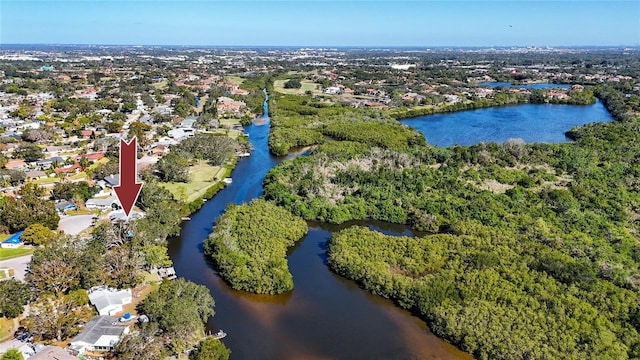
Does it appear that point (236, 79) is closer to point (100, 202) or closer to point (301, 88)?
point (301, 88)

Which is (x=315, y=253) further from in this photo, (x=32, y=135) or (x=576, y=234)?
(x=32, y=135)

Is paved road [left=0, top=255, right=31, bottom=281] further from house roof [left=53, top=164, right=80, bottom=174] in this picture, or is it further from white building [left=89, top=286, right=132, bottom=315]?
house roof [left=53, top=164, right=80, bottom=174]

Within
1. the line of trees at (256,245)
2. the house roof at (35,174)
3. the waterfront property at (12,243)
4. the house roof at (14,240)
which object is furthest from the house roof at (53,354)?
the house roof at (35,174)

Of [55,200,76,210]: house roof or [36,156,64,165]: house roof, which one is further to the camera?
[36,156,64,165]: house roof

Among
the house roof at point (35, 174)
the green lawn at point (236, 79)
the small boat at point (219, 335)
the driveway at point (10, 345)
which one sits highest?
the green lawn at point (236, 79)

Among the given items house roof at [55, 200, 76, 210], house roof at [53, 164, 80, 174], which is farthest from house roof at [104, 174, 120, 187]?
house roof at [53, 164, 80, 174]

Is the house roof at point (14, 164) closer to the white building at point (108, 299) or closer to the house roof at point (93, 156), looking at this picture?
the house roof at point (93, 156)
